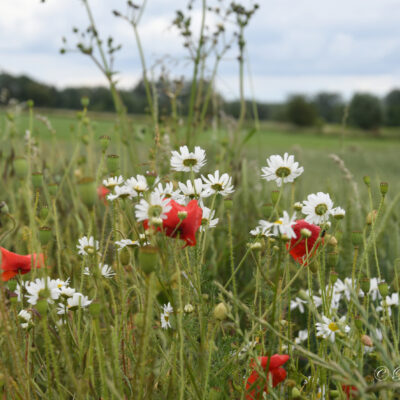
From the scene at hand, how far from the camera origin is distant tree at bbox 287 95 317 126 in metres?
38.0

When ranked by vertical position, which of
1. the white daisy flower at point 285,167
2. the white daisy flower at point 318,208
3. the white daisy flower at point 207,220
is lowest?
the white daisy flower at point 207,220

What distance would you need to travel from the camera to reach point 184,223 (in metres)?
0.64

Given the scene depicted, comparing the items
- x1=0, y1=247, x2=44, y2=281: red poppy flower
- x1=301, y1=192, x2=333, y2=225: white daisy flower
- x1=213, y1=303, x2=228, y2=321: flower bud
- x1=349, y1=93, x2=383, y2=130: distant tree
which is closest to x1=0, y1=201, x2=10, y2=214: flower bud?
x1=0, y1=247, x2=44, y2=281: red poppy flower

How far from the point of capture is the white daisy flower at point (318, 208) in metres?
0.69

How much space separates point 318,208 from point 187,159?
0.74 ft

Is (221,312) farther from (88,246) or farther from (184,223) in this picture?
(88,246)

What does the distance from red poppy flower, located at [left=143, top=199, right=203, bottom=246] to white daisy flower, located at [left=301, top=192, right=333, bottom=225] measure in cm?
19

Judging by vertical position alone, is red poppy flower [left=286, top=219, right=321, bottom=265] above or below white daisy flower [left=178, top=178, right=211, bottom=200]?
below

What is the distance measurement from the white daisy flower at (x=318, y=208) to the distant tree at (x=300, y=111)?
125 ft

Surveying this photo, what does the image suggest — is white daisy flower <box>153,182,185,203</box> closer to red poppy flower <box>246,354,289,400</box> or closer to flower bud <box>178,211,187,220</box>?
flower bud <box>178,211,187,220</box>

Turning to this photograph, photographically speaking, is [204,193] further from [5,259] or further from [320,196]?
[5,259]

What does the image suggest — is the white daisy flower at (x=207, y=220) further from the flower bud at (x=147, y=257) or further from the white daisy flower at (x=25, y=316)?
the white daisy flower at (x=25, y=316)

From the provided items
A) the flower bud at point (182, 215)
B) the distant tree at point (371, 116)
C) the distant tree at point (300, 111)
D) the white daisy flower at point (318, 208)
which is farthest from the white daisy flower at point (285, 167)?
the distant tree at point (300, 111)

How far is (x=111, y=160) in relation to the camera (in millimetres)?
687
